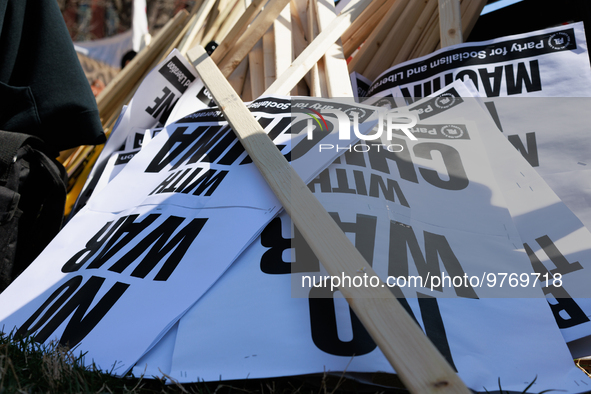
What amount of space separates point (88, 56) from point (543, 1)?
229 inches

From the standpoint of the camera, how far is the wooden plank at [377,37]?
2.31 meters

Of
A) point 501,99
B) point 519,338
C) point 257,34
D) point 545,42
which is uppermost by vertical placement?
point 257,34

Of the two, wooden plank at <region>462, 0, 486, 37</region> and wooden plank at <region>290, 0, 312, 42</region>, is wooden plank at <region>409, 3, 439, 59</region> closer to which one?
wooden plank at <region>462, 0, 486, 37</region>

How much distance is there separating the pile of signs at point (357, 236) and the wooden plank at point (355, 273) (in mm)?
37

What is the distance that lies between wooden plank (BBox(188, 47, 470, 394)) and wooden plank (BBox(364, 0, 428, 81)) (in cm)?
107

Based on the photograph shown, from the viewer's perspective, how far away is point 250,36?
226 cm

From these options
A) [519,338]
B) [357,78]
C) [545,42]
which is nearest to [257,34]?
[357,78]

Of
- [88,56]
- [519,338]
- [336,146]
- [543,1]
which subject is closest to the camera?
[519,338]

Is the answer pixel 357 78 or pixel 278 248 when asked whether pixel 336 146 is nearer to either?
pixel 278 248

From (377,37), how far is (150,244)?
1732mm

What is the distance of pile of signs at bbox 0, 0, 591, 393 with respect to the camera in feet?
2.95

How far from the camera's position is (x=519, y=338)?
0.92m

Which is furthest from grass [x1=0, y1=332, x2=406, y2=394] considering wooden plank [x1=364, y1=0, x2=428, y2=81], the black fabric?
wooden plank [x1=364, y1=0, x2=428, y2=81]

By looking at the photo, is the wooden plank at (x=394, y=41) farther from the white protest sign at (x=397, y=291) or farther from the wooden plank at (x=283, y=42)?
the white protest sign at (x=397, y=291)
